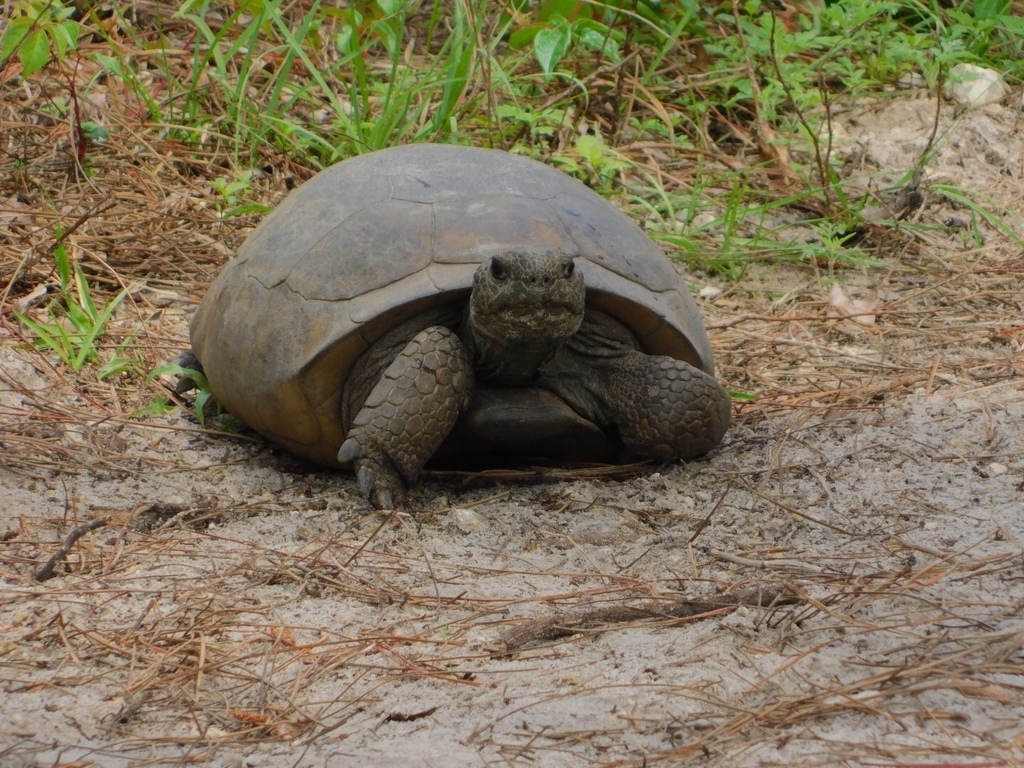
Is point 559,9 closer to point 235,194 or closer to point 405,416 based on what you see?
point 235,194

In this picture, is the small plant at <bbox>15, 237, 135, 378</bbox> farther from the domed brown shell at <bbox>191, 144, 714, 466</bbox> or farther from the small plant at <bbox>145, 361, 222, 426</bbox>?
the domed brown shell at <bbox>191, 144, 714, 466</bbox>

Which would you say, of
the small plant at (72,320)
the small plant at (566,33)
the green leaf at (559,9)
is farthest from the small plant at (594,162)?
the small plant at (72,320)

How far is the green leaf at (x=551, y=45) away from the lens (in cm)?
536

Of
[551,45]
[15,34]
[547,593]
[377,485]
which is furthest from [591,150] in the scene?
[547,593]

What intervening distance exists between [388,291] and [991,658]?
5.78 feet

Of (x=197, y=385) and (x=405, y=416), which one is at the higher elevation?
(x=405, y=416)

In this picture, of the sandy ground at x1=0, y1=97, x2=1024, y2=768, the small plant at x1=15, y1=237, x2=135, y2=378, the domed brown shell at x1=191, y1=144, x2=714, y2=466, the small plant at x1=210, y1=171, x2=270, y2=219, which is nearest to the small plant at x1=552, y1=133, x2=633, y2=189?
the small plant at x1=210, y1=171, x2=270, y2=219

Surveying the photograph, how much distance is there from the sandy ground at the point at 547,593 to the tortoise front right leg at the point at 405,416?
3.9 inches

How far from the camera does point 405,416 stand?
311cm

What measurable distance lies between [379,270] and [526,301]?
0.45 metres

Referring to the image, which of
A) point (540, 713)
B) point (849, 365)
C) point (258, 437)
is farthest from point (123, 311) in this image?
point (540, 713)

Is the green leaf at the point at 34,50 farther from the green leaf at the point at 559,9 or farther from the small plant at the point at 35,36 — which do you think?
the green leaf at the point at 559,9

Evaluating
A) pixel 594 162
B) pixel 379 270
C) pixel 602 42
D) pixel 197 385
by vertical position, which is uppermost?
pixel 379 270

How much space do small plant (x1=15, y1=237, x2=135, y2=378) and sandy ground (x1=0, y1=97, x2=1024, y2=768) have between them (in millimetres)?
Answer: 99
